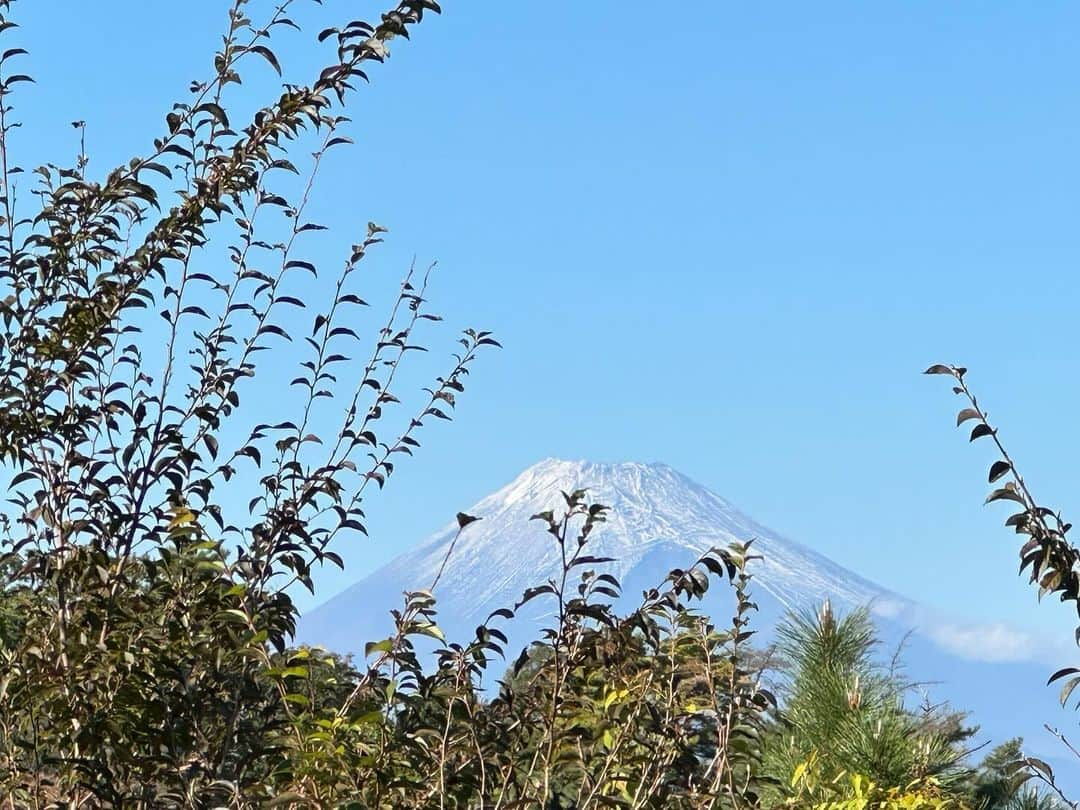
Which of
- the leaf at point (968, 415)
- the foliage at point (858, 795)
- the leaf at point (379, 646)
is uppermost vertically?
the leaf at point (968, 415)

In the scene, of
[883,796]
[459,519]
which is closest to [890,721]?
[883,796]

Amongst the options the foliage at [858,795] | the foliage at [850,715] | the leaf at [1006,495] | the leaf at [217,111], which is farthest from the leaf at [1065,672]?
the foliage at [850,715]

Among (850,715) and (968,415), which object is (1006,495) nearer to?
(968,415)

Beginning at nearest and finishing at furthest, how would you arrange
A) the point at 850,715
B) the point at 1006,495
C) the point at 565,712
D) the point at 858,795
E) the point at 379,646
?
the point at 1006,495 < the point at 379,646 < the point at 565,712 < the point at 858,795 < the point at 850,715

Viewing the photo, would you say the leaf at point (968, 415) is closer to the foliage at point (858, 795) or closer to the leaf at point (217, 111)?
the foliage at point (858, 795)

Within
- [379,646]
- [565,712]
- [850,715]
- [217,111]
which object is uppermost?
[217,111]

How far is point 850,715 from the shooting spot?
27.0 ft

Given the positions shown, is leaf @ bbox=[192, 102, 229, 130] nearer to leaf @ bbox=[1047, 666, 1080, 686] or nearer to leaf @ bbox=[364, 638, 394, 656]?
leaf @ bbox=[364, 638, 394, 656]

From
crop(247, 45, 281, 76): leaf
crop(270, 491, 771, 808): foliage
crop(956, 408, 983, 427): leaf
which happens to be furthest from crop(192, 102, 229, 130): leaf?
crop(956, 408, 983, 427): leaf

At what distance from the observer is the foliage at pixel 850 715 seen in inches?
317

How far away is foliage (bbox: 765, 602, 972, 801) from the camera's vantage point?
8055 mm

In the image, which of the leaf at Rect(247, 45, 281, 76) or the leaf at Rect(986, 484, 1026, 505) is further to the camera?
the leaf at Rect(247, 45, 281, 76)

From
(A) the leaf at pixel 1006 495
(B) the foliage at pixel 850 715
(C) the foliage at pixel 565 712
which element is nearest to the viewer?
(A) the leaf at pixel 1006 495

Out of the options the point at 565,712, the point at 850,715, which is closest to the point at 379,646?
the point at 565,712
